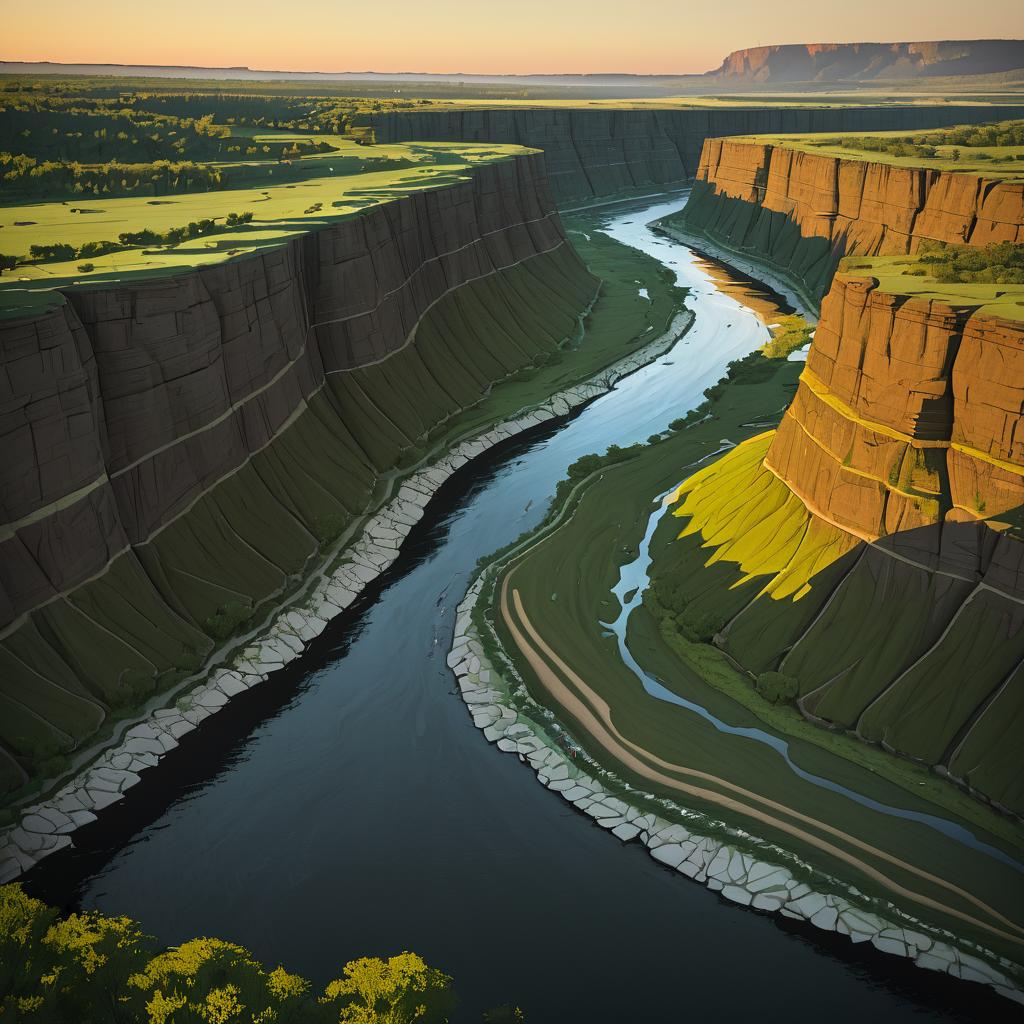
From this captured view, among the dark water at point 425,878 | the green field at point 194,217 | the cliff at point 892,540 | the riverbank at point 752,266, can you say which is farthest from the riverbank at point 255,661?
the riverbank at point 752,266

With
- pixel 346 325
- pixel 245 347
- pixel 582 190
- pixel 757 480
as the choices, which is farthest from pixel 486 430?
pixel 582 190

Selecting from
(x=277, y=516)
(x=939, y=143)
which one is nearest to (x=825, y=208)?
(x=939, y=143)

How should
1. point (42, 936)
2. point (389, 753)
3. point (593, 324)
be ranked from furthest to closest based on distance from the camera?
point (593, 324) < point (389, 753) < point (42, 936)

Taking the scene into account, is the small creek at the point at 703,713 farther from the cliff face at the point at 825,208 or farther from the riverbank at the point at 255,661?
the cliff face at the point at 825,208

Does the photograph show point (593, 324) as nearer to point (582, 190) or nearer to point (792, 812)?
point (792, 812)

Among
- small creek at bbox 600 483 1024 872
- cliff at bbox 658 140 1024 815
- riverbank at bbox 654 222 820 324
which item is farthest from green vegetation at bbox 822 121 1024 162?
small creek at bbox 600 483 1024 872

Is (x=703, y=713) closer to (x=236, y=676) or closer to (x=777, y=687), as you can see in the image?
(x=777, y=687)
